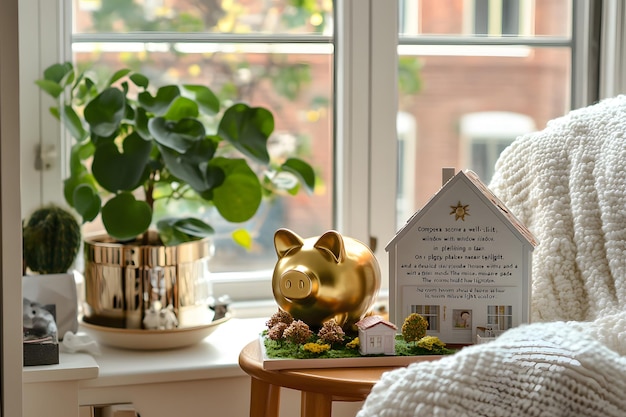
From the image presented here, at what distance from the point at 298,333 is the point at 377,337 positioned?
12 cm

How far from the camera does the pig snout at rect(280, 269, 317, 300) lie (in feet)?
4.53

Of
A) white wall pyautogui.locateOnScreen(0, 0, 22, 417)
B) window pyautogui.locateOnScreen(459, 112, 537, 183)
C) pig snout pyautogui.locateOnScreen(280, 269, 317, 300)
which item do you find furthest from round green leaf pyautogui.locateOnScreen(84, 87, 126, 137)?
window pyautogui.locateOnScreen(459, 112, 537, 183)

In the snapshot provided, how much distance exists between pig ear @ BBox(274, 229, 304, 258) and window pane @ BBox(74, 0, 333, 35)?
2.04ft

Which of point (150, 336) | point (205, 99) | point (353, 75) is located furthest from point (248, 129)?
point (150, 336)

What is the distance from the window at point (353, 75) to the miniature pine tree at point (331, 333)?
1.97 ft

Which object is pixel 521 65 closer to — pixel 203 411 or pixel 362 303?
pixel 362 303

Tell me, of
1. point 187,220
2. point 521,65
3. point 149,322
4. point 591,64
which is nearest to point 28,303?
point 149,322

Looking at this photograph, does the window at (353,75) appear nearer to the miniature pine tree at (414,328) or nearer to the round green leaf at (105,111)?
the round green leaf at (105,111)

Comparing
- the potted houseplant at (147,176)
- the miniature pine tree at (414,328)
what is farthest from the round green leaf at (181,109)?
the miniature pine tree at (414,328)

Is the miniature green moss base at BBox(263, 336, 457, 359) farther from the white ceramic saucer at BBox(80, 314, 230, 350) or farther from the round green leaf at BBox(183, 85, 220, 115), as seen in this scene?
the round green leaf at BBox(183, 85, 220, 115)

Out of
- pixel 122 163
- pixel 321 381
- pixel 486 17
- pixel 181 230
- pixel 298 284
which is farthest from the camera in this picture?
→ pixel 486 17

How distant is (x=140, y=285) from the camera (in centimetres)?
166

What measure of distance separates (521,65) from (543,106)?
11 cm

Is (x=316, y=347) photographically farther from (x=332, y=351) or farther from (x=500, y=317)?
(x=500, y=317)
